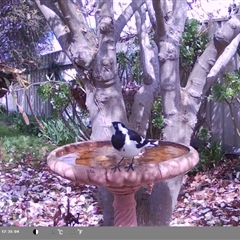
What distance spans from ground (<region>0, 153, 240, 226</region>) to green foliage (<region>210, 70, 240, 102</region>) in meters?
0.44

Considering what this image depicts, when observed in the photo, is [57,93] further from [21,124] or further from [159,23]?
[21,124]

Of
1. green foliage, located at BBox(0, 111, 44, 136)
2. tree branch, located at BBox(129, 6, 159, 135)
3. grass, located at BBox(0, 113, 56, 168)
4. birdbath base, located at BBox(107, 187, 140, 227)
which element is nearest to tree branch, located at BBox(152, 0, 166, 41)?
tree branch, located at BBox(129, 6, 159, 135)

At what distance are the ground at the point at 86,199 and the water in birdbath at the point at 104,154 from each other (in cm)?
37

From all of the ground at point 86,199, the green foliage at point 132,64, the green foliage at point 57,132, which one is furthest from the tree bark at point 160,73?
the green foliage at point 57,132

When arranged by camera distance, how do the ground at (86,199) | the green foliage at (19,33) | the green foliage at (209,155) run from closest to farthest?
the ground at (86,199), the green foliage at (209,155), the green foliage at (19,33)

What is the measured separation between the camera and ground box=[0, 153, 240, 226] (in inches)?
67.9

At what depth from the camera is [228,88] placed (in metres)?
2.16

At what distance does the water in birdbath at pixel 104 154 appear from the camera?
1.11 metres

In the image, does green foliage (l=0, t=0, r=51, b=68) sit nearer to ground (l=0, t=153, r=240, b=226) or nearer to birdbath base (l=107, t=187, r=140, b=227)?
ground (l=0, t=153, r=240, b=226)

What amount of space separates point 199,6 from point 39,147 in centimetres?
183

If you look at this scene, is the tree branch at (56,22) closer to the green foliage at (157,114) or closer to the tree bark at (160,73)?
the tree bark at (160,73)

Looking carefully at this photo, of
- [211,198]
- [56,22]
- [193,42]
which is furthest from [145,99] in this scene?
[193,42]

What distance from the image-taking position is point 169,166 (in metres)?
1.01

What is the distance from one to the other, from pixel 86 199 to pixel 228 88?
99cm
